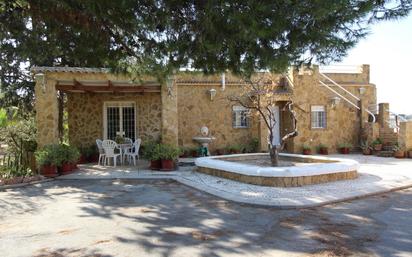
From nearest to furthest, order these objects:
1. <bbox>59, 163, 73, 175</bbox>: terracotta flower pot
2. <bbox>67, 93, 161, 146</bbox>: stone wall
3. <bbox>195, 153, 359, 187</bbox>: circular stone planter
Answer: <bbox>195, 153, 359, 187</bbox>: circular stone planter
<bbox>59, 163, 73, 175</bbox>: terracotta flower pot
<bbox>67, 93, 161, 146</bbox>: stone wall

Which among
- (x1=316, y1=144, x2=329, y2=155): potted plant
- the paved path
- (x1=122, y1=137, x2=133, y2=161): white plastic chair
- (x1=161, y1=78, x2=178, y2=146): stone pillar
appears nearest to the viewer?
the paved path

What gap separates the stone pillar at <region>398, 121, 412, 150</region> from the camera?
1574 centimetres

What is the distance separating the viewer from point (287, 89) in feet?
58.1

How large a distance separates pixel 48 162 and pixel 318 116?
495 inches

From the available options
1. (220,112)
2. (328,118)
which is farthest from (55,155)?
(328,118)

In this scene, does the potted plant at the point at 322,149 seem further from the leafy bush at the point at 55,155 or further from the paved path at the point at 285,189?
the leafy bush at the point at 55,155

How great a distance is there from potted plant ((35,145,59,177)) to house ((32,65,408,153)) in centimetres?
104

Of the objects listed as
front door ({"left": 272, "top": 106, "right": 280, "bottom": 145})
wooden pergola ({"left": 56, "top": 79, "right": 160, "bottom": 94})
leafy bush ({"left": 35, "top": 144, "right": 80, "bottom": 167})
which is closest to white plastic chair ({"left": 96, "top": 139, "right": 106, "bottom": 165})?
leafy bush ({"left": 35, "top": 144, "right": 80, "bottom": 167})

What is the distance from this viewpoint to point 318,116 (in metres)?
17.9

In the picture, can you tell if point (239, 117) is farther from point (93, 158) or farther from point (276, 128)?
point (93, 158)

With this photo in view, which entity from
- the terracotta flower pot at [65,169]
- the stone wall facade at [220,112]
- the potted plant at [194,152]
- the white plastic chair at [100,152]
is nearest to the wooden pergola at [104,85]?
the stone wall facade at [220,112]

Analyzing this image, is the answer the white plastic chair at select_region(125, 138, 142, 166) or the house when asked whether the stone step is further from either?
the white plastic chair at select_region(125, 138, 142, 166)

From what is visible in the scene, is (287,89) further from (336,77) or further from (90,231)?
(90,231)

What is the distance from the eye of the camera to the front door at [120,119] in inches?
606
